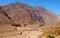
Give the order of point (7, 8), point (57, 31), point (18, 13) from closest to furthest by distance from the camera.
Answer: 1. point (57, 31)
2. point (18, 13)
3. point (7, 8)

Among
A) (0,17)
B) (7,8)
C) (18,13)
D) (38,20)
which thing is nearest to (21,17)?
(18,13)

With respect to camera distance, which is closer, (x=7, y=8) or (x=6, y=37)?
(x=6, y=37)

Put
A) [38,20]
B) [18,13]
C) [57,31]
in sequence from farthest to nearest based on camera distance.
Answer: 1. [38,20]
2. [18,13]
3. [57,31]

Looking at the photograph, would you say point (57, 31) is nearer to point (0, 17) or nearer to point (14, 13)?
point (0, 17)

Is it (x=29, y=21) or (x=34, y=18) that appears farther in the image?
(x=34, y=18)

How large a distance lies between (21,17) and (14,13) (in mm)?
3499

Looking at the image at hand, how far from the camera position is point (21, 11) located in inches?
3199

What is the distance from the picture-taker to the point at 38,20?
310 feet

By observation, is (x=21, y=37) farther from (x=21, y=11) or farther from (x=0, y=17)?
(x=21, y=11)

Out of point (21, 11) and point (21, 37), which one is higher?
point (21, 11)

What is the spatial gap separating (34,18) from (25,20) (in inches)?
380

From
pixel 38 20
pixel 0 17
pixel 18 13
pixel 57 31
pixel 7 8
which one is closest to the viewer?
pixel 57 31

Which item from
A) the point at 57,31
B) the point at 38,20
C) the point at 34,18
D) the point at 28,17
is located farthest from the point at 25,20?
the point at 57,31

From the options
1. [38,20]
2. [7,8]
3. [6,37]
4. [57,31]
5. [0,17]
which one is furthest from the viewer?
[38,20]
